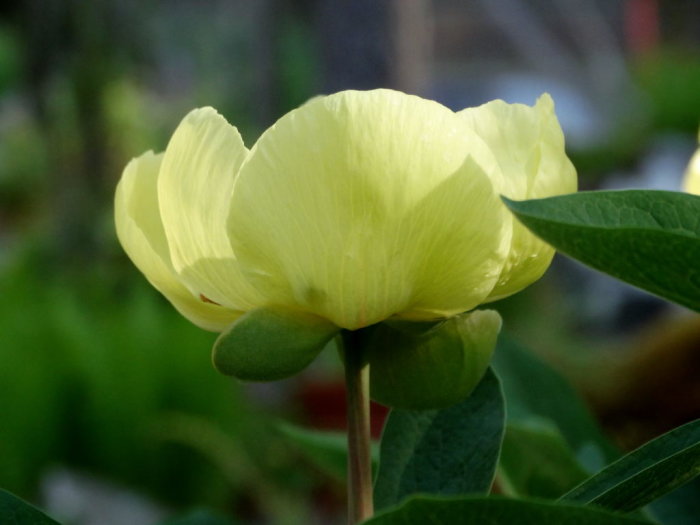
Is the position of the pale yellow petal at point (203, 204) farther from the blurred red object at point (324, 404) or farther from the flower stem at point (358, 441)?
the blurred red object at point (324, 404)

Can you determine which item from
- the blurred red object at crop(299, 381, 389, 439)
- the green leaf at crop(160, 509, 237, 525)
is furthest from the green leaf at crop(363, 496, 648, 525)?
the blurred red object at crop(299, 381, 389, 439)

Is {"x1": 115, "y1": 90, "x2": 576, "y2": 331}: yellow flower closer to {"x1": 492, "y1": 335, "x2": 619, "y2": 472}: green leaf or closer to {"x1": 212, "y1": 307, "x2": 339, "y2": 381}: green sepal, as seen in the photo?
{"x1": 212, "y1": 307, "x2": 339, "y2": 381}: green sepal

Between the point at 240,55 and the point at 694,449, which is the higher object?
the point at 694,449

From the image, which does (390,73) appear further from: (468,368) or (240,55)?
(240,55)

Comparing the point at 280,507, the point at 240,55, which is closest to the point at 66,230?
the point at 280,507

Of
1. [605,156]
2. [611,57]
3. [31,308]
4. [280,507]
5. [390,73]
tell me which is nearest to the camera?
[280,507]

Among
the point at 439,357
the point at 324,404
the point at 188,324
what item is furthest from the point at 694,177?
the point at 324,404

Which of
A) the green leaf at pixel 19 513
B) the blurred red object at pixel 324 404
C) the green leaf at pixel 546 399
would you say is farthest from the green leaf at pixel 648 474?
the blurred red object at pixel 324 404
